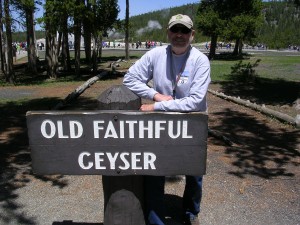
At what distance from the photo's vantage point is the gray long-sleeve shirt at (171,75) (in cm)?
262

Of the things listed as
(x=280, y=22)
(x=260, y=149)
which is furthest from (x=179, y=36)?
(x=280, y=22)

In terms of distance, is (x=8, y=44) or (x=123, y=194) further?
(x=8, y=44)

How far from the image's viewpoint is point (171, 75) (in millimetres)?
2762

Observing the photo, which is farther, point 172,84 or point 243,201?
point 243,201

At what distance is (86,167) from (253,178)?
3.26 metres

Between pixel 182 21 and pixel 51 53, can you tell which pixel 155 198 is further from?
pixel 51 53

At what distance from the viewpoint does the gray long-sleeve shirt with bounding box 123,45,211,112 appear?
2.62 meters

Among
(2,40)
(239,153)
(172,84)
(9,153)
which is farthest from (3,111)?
(2,40)

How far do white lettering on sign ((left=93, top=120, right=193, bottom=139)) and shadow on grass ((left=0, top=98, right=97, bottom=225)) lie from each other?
2.12 meters

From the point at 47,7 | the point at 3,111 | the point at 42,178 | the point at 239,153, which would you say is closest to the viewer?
the point at 42,178

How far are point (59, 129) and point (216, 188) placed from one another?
2949mm

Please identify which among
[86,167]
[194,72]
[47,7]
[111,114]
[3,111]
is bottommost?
[3,111]

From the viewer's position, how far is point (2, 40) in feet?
65.3

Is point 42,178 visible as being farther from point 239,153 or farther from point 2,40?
point 2,40
